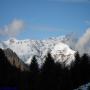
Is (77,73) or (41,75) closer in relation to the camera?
(41,75)

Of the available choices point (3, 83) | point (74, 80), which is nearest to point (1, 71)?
point (3, 83)

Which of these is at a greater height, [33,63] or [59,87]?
[33,63]

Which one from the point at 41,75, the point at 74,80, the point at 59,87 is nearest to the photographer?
the point at 59,87

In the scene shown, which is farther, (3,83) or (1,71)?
(1,71)

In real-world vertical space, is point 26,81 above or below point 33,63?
below

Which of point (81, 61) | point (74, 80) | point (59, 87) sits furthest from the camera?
point (81, 61)

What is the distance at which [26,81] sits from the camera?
7744 centimetres

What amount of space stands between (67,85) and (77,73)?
13351 millimetres

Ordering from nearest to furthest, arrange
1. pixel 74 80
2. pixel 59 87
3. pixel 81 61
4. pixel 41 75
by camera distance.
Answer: pixel 59 87 < pixel 41 75 < pixel 74 80 < pixel 81 61

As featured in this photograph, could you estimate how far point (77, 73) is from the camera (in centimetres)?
8869

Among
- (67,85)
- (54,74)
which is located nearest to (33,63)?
(54,74)

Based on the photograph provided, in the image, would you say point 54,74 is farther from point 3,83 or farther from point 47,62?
point 3,83

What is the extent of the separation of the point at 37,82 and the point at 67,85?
7074 millimetres

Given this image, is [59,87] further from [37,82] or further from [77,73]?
[77,73]
